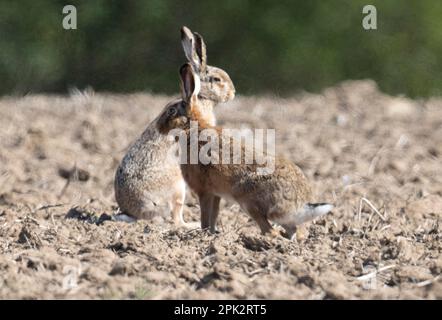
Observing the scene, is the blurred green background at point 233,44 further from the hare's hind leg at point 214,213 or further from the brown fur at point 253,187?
the brown fur at point 253,187

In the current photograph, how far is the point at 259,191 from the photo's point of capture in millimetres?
6961

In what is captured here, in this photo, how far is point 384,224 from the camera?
7609mm

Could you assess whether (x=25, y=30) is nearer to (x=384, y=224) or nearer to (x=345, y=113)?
(x=345, y=113)

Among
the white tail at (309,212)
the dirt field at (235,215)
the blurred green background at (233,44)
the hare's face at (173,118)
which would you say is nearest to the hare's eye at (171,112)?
the hare's face at (173,118)

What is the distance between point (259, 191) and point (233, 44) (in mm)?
11764

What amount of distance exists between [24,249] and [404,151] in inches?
204

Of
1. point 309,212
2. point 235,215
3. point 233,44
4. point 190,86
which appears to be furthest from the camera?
point 233,44

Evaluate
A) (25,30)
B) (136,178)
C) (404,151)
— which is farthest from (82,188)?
(25,30)

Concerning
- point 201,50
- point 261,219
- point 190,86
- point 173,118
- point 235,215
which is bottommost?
point 235,215

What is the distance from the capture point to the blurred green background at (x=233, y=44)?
59.1 feet

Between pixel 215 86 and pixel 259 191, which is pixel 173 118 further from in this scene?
pixel 259 191

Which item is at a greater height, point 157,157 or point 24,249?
point 157,157

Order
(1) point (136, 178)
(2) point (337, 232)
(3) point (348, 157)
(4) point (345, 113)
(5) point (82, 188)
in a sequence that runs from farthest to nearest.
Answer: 1. (4) point (345, 113)
2. (3) point (348, 157)
3. (5) point (82, 188)
4. (1) point (136, 178)
5. (2) point (337, 232)

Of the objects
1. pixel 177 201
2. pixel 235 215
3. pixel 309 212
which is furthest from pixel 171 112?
pixel 309 212
